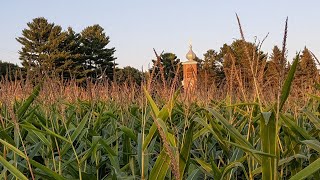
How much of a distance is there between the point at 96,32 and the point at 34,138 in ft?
159

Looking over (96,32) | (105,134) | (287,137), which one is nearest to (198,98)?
(105,134)

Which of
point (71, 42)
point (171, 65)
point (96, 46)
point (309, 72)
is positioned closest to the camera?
point (171, 65)

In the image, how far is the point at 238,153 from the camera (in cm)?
169

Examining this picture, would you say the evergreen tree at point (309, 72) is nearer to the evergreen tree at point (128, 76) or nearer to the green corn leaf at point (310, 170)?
the green corn leaf at point (310, 170)

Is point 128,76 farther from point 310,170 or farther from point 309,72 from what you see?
point 310,170

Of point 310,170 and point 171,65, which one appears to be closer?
point 310,170

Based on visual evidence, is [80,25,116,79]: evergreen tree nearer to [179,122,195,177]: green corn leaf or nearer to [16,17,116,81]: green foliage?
[16,17,116,81]: green foliage

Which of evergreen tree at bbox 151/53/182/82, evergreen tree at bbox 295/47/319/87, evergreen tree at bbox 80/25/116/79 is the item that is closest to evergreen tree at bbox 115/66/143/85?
evergreen tree at bbox 151/53/182/82

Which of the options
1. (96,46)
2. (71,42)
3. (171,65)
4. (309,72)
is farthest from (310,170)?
(96,46)

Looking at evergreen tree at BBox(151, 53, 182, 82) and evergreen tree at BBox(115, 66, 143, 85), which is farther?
evergreen tree at BBox(115, 66, 143, 85)

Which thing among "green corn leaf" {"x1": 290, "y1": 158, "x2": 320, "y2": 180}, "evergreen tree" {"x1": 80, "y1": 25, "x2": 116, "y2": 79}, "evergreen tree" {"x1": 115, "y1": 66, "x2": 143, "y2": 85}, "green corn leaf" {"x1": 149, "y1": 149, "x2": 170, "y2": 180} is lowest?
"green corn leaf" {"x1": 149, "y1": 149, "x2": 170, "y2": 180}

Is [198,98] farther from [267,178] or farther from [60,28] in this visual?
[60,28]

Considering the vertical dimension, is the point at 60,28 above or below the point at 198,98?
above

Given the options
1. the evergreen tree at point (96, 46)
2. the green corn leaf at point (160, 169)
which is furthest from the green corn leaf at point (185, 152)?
the evergreen tree at point (96, 46)
